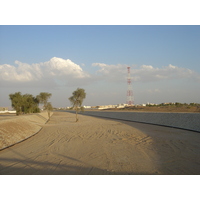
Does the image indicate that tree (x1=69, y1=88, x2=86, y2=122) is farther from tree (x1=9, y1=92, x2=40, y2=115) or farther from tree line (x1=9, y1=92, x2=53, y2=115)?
tree (x1=9, y1=92, x2=40, y2=115)

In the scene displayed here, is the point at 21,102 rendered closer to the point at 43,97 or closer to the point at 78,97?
the point at 43,97

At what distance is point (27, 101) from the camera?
5947cm

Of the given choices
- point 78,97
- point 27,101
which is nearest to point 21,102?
point 27,101

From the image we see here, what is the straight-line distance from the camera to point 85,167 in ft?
25.6

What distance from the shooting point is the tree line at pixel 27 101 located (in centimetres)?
4608

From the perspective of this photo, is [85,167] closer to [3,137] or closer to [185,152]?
[185,152]

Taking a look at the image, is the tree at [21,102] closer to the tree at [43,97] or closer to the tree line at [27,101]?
the tree line at [27,101]

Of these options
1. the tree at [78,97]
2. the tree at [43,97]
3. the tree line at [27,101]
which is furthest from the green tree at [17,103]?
the tree at [78,97]

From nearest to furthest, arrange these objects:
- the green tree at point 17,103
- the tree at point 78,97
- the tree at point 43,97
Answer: the tree at point 78,97 < the tree at point 43,97 < the green tree at point 17,103

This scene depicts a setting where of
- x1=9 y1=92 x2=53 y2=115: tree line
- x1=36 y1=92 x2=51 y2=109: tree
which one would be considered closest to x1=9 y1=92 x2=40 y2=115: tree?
x1=9 y1=92 x2=53 y2=115: tree line

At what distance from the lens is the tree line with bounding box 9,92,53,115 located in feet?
151

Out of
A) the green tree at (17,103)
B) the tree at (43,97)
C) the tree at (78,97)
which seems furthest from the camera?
the green tree at (17,103)

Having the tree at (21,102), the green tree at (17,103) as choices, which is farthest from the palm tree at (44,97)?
the green tree at (17,103)

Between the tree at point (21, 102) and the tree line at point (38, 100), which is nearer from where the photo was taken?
the tree line at point (38, 100)
